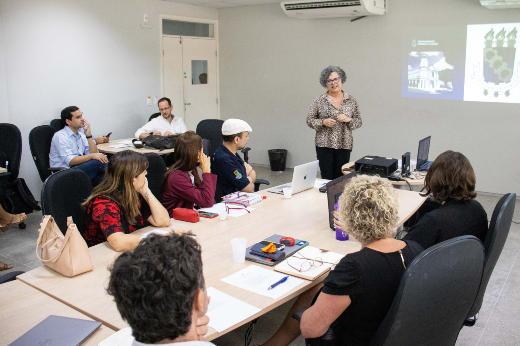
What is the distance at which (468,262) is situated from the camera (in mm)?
1588

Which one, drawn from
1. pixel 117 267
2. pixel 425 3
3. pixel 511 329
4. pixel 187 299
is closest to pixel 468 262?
pixel 187 299

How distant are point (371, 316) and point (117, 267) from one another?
999 millimetres

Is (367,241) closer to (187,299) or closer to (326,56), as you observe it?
(187,299)

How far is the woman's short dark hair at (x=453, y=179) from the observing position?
2.34m

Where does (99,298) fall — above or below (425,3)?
below

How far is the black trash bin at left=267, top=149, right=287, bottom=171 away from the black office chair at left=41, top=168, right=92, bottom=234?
504 centimetres

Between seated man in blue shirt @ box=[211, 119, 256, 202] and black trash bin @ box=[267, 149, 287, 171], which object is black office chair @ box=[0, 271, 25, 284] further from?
black trash bin @ box=[267, 149, 287, 171]

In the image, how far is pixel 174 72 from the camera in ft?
24.4

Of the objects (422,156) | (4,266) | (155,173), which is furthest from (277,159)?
(4,266)

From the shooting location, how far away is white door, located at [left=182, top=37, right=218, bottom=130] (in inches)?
302

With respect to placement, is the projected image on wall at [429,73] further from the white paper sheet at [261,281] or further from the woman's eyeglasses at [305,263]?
the white paper sheet at [261,281]

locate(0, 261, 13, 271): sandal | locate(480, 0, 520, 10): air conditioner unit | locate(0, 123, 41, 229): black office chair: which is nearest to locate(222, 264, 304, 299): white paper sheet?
locate(0, 261, 13, 271): sandal

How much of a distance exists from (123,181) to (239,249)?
0.76 metres

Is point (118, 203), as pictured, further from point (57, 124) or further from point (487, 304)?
point (57, 124)
